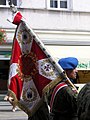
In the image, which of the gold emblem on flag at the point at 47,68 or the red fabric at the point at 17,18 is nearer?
the gold emblem on flag at the point at 47,68

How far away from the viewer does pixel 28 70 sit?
501cm

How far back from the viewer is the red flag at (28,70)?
15.8 feet

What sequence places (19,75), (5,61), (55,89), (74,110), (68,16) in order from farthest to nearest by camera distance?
(68,16)
(5,61)
(19,75)
(55,89)
(74,110)

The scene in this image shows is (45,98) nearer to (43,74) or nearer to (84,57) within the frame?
(43,74)

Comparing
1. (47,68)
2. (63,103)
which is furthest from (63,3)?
(63,103)

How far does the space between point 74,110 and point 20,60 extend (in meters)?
1.48

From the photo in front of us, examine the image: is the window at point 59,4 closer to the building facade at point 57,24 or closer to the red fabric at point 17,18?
the building facade at point 57,24

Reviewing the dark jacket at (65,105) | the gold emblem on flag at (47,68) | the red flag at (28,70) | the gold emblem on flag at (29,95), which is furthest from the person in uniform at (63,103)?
the gold emblem on flag at (29,95)

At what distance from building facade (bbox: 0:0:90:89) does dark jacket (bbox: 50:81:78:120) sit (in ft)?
57.6

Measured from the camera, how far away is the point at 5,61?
70.4 feet

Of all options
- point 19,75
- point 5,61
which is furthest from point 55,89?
point 5,61

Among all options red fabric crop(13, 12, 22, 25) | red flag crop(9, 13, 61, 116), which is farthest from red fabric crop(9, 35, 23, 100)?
red fabric crop(13, 12, 22, 25)

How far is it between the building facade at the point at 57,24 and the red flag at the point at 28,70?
16.3 m

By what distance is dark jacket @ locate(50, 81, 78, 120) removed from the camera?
150 inches
